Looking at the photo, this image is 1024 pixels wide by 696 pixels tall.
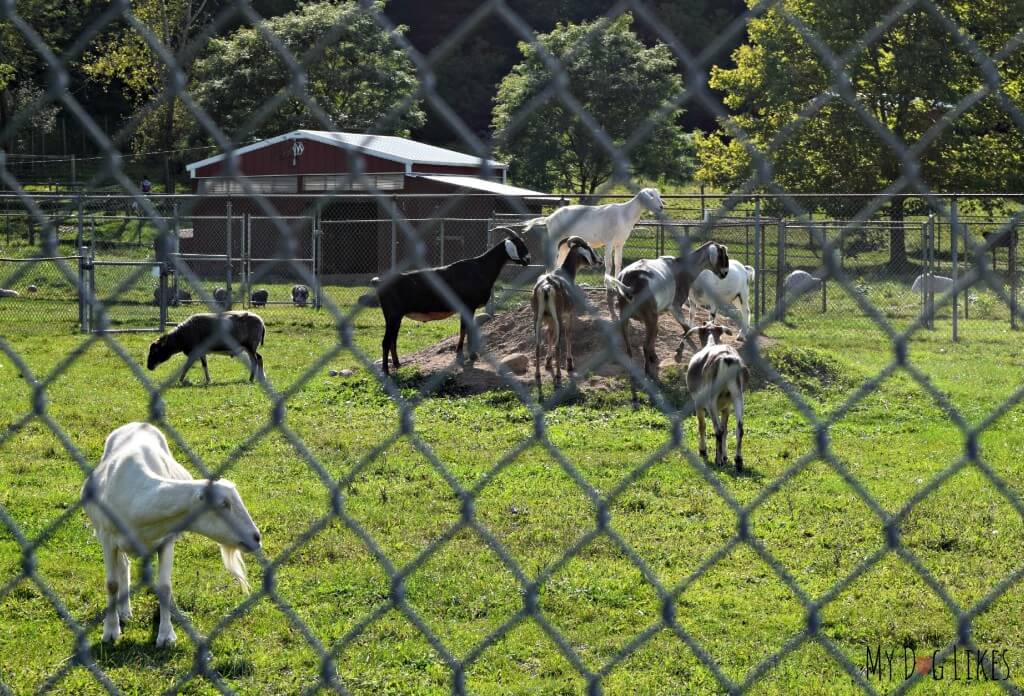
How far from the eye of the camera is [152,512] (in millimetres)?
4336

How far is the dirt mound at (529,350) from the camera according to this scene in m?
12.0

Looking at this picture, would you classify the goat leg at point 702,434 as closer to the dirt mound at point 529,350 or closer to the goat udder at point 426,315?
the dirt mound at point 529,350

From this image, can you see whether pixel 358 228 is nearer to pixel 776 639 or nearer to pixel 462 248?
pixel 462 248

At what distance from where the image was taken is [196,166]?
28.5m

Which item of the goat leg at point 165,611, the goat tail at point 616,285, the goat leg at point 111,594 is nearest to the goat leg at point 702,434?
the goat leg at point 165,611

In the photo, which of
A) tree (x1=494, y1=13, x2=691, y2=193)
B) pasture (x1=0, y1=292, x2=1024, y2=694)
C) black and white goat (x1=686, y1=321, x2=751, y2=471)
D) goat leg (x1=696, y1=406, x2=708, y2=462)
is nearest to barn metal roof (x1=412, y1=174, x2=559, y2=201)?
tree (x1=494, y1=13, x2=691, y2=193)

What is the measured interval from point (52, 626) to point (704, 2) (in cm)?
885

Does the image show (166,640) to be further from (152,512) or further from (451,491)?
(451,491)

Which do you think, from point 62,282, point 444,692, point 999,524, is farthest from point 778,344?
point 62,282

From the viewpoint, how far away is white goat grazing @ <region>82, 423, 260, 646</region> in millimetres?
4020

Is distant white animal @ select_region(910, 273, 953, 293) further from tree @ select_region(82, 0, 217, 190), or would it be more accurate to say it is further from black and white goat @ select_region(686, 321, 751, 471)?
tree @ select_region(82, 0, 217, 190)

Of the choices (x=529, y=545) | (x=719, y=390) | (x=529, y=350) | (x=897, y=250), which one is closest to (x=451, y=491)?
(x=529, y=545)

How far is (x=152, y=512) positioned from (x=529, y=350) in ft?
28.8

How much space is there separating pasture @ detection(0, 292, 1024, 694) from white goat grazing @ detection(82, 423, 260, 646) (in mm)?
231
